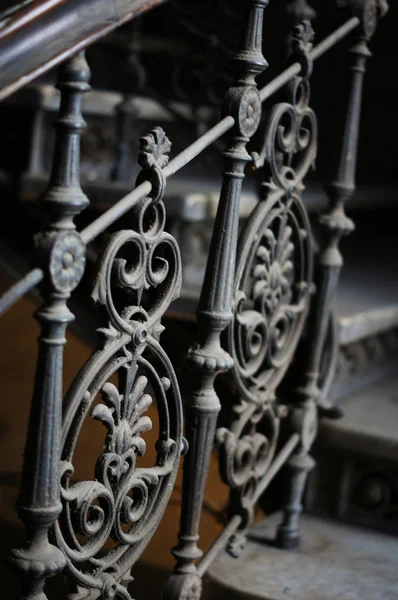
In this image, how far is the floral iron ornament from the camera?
45.5 inches

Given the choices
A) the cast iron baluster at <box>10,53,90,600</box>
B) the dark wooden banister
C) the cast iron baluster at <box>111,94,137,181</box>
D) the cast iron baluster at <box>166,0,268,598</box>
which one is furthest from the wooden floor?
the dark wooden banister

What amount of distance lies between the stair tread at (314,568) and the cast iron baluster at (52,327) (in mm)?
668

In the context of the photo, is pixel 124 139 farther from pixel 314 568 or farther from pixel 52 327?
pixel 52 327

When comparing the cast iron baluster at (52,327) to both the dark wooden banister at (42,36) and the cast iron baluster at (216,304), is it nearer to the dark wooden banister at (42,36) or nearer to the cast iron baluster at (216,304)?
the dark wooden banister at (42,36)

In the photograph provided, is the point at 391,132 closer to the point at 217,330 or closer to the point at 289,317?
the point at 289,317

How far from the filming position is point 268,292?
163 centimetres

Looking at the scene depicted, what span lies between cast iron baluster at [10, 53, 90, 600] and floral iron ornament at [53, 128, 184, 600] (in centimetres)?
5

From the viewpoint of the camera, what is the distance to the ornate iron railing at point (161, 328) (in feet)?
3.41

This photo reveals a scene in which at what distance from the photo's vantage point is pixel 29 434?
1.07 m

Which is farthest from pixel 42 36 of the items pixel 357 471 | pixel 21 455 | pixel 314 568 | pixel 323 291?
pixel 21 455

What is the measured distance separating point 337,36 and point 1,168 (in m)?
1.64

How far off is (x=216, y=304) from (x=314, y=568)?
2.22 ft

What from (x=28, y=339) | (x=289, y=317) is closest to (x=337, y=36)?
(x=289, y=317)

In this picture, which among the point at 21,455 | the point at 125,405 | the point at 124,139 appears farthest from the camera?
the point at 124,139
